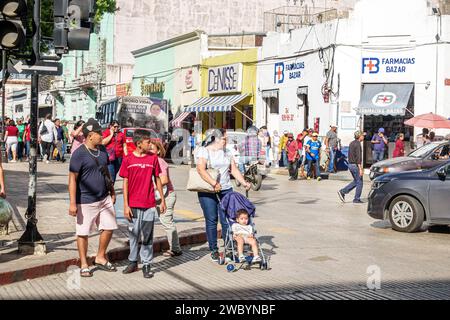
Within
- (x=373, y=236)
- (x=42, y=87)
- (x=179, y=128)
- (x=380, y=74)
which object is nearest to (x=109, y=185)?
(x=373, y=236)

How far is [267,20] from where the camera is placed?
48.4m

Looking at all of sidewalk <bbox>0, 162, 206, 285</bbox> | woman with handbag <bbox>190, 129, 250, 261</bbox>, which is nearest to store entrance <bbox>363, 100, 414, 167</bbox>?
sidewalk <bbox>0, 162, 206, 285</bbox>

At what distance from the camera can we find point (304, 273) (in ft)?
31.2

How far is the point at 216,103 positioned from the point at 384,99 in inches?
469

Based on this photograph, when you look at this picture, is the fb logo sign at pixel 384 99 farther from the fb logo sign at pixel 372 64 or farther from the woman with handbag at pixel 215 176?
the woman with handbag at pixel 215 176

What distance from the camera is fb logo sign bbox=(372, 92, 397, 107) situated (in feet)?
97.7

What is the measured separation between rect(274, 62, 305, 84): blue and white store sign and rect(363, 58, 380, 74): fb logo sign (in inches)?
147

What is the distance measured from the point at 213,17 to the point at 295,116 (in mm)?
19374

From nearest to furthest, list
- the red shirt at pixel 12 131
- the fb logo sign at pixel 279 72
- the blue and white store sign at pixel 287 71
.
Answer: the red shirt at pixel 12 131 → the blue and white store sign at pixel 287 71 → the fb logo sign at pixel 279 72

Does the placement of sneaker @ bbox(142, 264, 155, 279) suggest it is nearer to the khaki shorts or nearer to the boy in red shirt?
the boy in red shirt

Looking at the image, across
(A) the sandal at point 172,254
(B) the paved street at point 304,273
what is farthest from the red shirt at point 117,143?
(A) the sandal at point 172,254

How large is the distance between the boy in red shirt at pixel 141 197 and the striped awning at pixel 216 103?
2846cm

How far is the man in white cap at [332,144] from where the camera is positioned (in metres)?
29.7

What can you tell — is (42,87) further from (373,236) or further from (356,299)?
(356,299)
